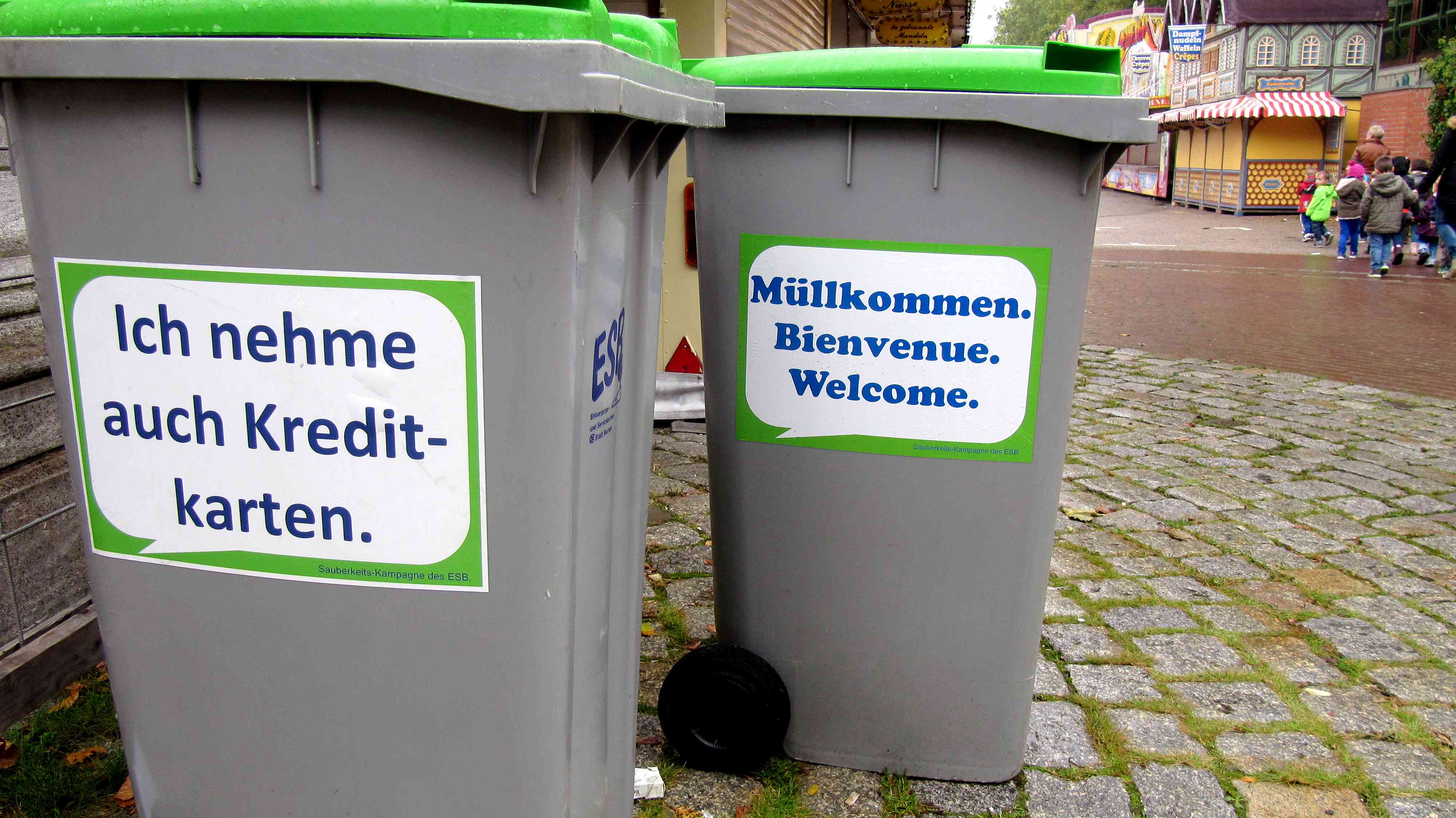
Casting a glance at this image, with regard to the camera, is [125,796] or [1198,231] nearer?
[125,796]

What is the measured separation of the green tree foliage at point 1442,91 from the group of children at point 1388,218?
176 inches

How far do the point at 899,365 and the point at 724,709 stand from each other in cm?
97

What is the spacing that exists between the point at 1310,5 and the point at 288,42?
34132 millimetres

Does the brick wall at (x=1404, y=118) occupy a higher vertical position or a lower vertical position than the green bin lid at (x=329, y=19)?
higher

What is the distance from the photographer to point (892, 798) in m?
2.66

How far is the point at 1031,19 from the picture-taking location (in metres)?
102

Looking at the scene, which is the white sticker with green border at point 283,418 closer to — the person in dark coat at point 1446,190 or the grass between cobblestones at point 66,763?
the grass between cobblestones at point 66,763

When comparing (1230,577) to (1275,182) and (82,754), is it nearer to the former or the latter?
(82,754)

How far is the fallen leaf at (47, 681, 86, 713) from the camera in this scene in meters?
3.00

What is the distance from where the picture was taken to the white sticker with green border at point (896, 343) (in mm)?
2404

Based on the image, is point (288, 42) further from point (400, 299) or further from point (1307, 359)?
point (1307, 359)

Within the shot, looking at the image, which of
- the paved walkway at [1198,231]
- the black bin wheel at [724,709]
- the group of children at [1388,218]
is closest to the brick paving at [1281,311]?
the paved walkway at [1198,231]

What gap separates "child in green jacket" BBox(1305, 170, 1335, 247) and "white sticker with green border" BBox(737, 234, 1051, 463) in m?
19.4

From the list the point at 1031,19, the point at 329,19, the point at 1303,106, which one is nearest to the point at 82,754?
the point at 329,19
